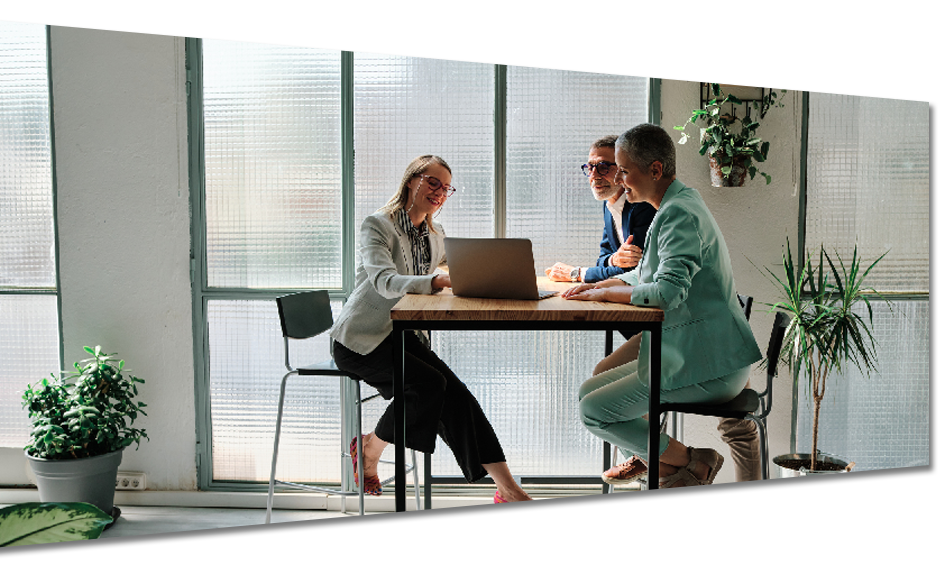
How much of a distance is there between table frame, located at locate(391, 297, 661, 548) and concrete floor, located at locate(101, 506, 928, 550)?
72cm

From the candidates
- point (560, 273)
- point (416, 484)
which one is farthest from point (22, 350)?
point (560, 273)

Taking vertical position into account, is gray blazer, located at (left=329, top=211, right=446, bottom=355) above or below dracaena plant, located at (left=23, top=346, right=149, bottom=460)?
above

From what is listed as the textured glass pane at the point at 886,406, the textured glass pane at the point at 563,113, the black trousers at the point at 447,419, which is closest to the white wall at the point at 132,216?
the black trousers at the point at 447,419

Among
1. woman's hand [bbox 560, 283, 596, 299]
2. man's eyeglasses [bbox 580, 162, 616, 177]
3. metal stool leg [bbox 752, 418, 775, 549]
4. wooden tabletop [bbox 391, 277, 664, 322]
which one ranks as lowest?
metal stool leg [bbox 752, 418, 775, 549]

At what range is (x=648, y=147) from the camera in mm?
2164

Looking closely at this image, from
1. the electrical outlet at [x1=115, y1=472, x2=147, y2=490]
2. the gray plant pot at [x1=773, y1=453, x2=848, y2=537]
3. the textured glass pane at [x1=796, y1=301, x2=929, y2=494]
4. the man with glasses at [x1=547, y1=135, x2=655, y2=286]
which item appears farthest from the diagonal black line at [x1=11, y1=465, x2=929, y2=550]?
the electrical outlet at [x1=115, y1=472, x2=147, y2=490]

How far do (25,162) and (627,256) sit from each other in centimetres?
251

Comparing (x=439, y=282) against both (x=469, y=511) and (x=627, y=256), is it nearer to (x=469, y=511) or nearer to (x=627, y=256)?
(x=627, y=256)

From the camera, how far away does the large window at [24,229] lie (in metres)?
3.16

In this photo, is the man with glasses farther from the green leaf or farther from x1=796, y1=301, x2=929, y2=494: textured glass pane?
the green leaf

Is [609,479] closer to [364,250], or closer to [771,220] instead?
[364,250]

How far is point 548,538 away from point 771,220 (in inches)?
61.0

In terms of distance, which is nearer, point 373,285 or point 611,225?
point 373,285

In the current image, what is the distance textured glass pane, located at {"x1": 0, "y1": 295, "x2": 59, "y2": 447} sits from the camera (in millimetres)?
3268
